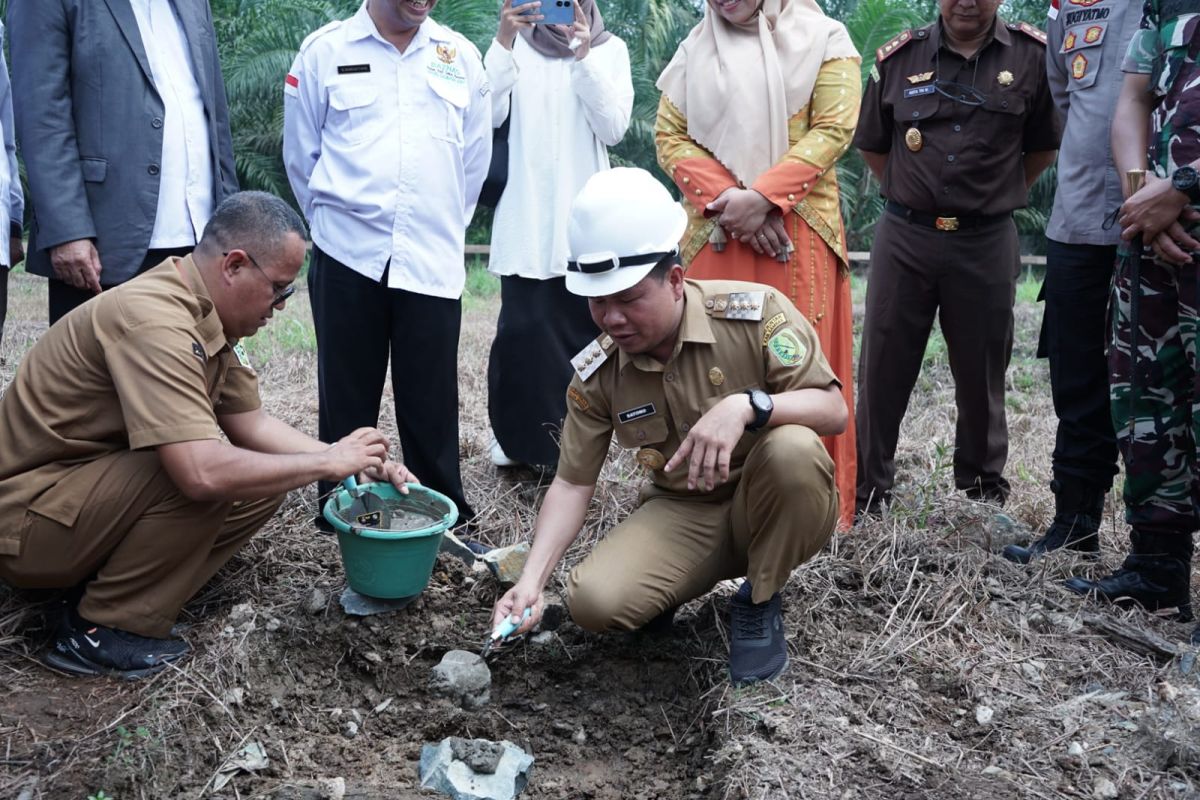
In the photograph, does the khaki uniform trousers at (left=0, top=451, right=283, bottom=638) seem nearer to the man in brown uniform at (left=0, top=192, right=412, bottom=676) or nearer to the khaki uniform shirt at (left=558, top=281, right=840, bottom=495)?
the man in brown uniform at (left=0, top=192, right=412, bottom=676)

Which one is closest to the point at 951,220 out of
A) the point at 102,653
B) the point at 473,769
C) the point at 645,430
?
the point at 645,430

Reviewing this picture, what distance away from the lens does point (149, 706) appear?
2658 mm

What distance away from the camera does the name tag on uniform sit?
9.48 ft

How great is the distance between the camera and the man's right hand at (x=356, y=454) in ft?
9.12

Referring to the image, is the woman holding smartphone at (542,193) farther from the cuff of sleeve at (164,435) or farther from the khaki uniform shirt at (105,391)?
the cuff of sleeve at (164,435)

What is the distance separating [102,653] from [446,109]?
72.7 inches

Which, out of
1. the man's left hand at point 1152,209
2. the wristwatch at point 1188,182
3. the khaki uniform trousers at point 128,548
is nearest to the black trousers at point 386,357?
the khaki uniform trousers at point 128,548

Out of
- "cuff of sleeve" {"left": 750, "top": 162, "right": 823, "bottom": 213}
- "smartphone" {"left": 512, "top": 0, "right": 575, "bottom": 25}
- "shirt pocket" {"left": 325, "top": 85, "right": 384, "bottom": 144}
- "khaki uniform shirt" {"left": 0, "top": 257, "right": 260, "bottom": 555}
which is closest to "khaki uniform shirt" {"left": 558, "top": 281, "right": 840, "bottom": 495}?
A: "cuff of sleeve" {"left": 750, "top": 162, "right": 823, "bottom": 213}

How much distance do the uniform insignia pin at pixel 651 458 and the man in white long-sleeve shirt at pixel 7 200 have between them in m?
1.79

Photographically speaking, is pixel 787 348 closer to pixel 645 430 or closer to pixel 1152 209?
pixel 645 430

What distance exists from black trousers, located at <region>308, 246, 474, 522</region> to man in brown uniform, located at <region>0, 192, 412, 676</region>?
577 mm

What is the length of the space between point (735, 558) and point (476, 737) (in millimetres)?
810

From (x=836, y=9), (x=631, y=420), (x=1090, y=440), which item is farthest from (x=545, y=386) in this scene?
(x=836, y=9)

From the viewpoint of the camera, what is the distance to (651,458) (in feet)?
9.80
